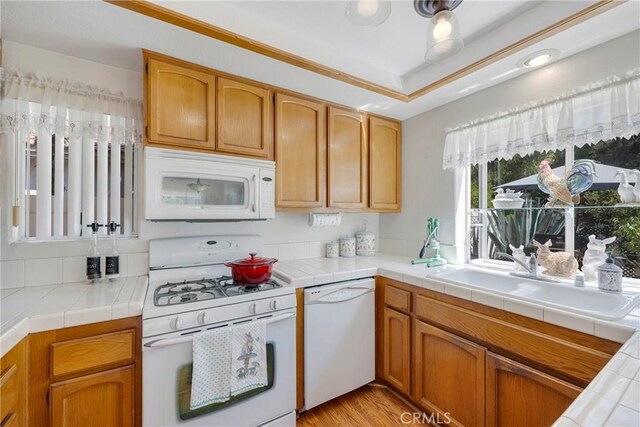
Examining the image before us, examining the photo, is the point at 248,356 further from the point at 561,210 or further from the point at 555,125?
the point at 555,125

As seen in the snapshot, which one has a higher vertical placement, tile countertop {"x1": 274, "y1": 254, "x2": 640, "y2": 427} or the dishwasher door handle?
tile countertop {"x1": 274, "y1": 254, "x2": 640, "y2": 427}

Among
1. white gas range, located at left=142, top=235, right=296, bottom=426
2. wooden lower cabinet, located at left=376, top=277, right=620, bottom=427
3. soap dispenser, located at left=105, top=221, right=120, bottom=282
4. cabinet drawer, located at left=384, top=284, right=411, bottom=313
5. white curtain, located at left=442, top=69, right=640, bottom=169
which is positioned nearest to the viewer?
wooden lower cabinet, located at left=376, top=277, right=620, bottom=427

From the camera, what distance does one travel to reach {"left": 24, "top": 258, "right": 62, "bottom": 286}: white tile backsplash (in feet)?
4.88

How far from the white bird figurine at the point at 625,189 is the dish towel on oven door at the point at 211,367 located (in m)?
2.11

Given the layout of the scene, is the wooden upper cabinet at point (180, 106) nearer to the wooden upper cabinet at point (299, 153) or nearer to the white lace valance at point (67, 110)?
the white lace valance at point (67, 110)

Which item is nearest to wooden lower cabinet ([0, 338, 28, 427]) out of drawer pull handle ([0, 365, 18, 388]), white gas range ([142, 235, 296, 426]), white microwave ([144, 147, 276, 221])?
drawer pull handle ([0, 365, 18, 388])

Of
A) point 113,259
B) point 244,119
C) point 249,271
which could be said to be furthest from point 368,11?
point 113,259

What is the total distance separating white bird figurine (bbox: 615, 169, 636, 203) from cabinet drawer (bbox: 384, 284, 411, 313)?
121 cm

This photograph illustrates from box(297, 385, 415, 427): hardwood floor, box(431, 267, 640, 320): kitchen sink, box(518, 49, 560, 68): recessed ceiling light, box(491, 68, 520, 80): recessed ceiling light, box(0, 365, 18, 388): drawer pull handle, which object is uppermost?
box(491, 68, 520, 80): recessed ceiling light

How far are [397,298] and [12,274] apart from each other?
2220mm

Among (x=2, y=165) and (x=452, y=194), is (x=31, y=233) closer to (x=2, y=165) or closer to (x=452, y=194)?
(x=2, y=165)

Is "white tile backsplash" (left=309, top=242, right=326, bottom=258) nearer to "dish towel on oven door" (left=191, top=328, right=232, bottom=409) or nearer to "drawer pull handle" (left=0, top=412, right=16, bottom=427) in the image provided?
"dish towel on oven door" (left=191, top=328, right=232, bottom=409)

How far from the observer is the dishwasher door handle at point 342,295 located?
1.76 meters

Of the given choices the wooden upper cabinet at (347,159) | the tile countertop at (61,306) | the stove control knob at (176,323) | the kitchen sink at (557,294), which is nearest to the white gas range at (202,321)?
the stove control knob at (176,323)
